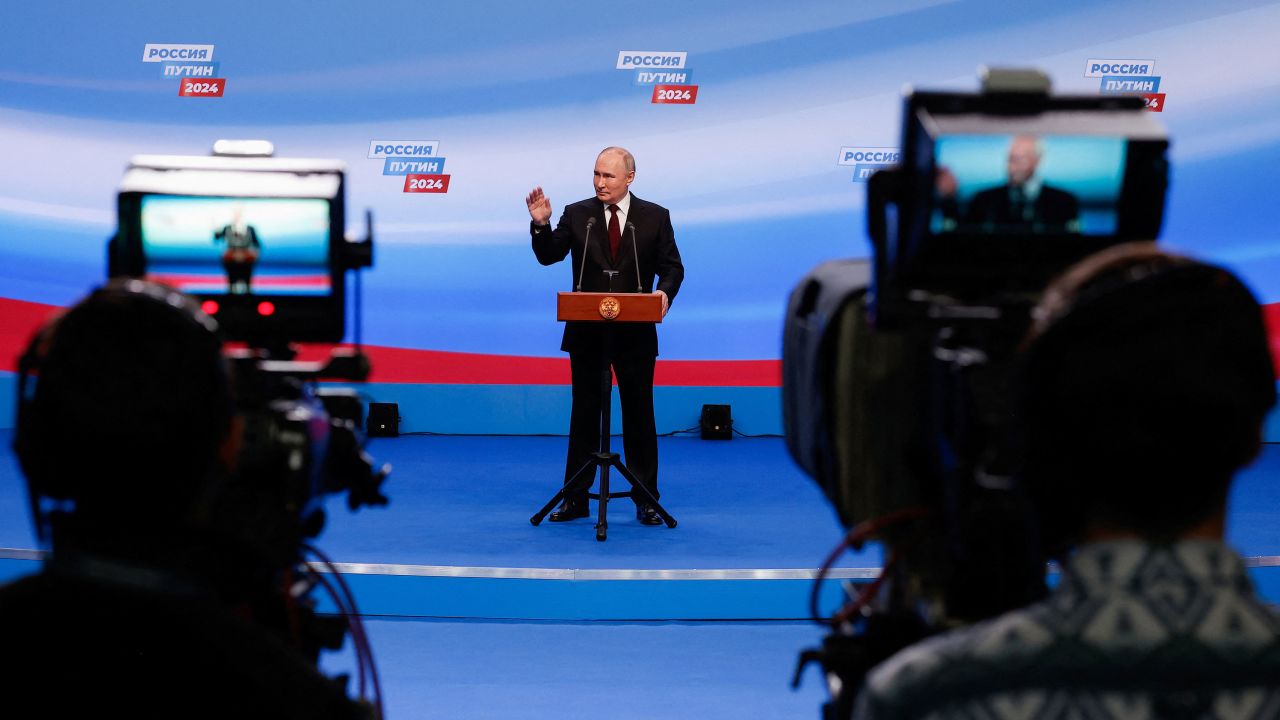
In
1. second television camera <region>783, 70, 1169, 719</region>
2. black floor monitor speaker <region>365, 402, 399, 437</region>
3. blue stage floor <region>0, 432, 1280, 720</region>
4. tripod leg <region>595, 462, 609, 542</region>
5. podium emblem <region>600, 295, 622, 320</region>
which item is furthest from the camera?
black floor monitor speaker <region>365, 402, 399, 437</region>

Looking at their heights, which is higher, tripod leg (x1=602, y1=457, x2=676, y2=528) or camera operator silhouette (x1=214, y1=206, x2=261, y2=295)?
camera operator silhouette (x1=214, y1=206, x2=261, y2=295)

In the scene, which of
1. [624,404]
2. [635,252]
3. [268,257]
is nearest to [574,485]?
[624,404]

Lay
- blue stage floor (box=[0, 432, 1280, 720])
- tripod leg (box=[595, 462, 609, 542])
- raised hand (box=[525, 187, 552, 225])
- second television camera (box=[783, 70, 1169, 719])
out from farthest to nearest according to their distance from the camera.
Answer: raised hand (box=[525, 187, 552, 225]), tripod leg (box=[595, 462, 609, 542]), blue stage floor (box=[0, 432, 1280, 720]), second television camera (box=[783, 70, 1169, 719])

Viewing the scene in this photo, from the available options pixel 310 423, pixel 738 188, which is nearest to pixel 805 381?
pixel 310 423

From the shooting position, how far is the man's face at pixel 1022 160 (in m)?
1.34

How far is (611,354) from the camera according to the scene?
465 cm

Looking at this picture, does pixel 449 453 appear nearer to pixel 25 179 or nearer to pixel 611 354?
pixel 611 354

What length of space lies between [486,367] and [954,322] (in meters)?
6.47

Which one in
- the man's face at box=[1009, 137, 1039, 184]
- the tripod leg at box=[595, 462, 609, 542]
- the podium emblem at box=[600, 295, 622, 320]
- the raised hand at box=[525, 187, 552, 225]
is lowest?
the tripod leg at box=[595, 462, 609, 542]

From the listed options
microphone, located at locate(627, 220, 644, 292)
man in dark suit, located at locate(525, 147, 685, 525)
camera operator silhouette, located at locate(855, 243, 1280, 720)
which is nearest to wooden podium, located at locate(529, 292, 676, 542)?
man in dark suit, located at locate(525, 147, 685, 525)

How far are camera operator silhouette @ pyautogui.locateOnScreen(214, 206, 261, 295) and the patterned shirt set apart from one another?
1.21m

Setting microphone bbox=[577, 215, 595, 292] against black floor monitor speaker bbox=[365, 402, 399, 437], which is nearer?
microphone bbox=[577, 215, 595, 292]

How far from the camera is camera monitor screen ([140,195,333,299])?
1749 millimetres

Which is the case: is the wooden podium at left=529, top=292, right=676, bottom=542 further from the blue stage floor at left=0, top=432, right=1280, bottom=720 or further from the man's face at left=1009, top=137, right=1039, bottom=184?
the man's face at left=1009, top=137, right=1039, bottom=184
